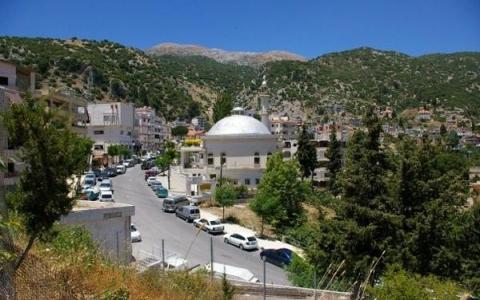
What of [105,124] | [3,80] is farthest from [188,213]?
[105,124]

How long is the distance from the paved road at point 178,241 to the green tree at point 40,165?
12815 mm

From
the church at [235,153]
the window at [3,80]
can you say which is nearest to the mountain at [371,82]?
the church at [235,153]

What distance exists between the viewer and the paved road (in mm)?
24509

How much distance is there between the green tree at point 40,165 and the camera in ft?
24.5

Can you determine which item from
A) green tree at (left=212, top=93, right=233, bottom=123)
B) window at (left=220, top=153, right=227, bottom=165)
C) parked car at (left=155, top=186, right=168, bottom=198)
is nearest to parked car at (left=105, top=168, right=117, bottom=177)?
parked car at (left=155, top=186, right=168, bottom=198)

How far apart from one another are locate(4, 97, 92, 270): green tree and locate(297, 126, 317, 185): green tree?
48.3 m

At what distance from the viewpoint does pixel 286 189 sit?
126 feet

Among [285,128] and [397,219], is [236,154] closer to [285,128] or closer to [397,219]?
[397,219]

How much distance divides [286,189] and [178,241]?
1277 centimetres

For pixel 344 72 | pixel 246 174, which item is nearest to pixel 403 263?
pixel 246 174

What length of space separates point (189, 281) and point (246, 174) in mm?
41522

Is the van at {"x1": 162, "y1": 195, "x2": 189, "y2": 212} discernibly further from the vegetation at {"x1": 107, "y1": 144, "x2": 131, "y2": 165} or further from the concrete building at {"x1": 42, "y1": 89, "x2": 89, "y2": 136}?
the vegetation at {"x1": 107, "y1": 144, "x2": 131, "y2": 165}

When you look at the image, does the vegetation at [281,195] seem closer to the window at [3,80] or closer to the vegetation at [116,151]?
the window at [3,80]

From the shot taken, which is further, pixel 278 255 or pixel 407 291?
pixel 278 255
